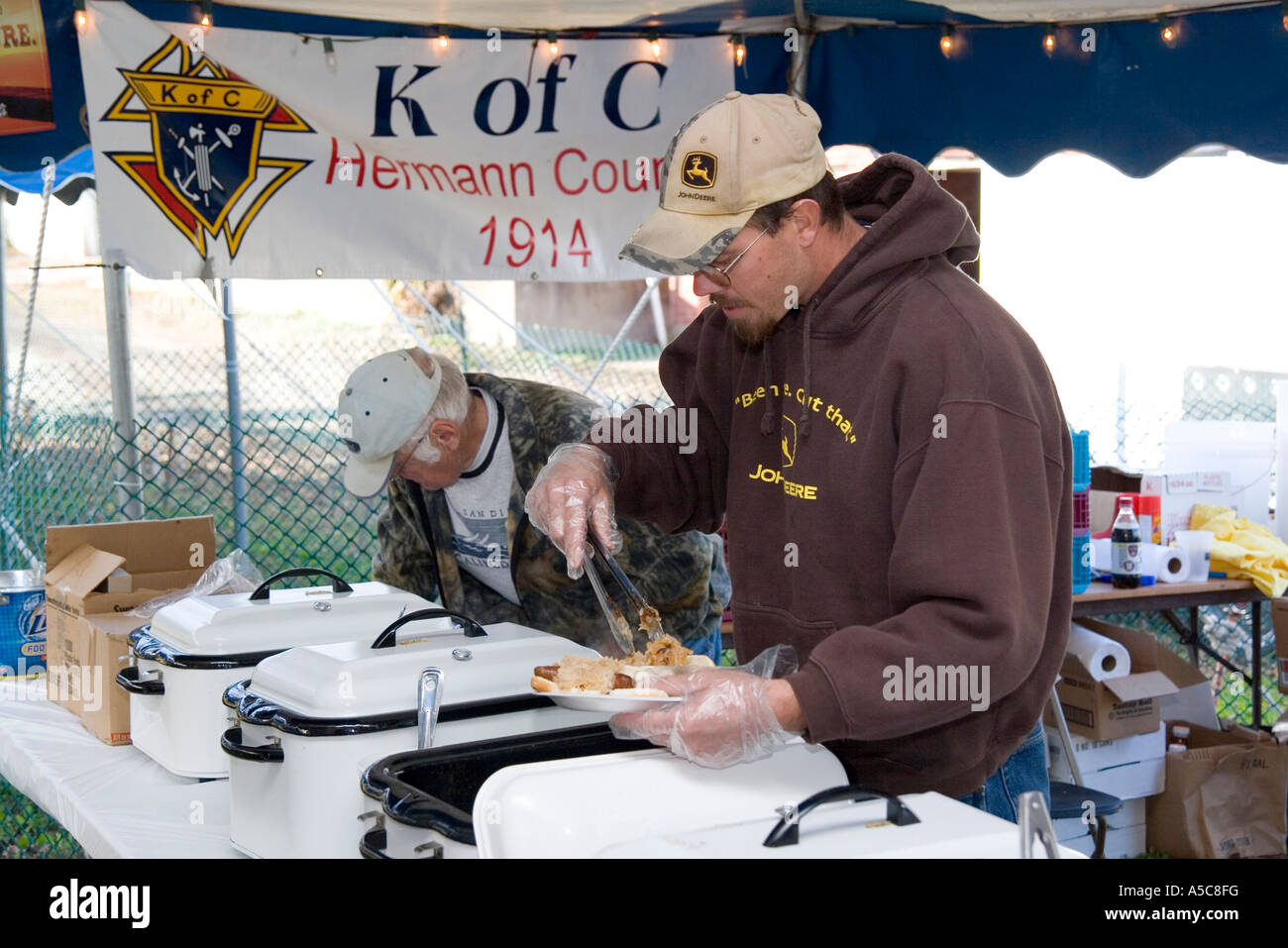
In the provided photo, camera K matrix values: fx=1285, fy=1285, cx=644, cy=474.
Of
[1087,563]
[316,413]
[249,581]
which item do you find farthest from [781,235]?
→ [316,413]

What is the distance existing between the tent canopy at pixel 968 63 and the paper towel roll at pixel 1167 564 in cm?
142

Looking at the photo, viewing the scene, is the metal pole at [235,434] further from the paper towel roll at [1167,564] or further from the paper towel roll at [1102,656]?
the paper towel roll at [1167,564]

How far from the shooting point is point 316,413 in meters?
14.1

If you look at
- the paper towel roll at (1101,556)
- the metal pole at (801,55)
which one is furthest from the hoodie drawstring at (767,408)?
the paper towel roll at (1101,556)

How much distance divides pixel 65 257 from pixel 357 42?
58.6 ft

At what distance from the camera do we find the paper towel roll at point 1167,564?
461 centimetres

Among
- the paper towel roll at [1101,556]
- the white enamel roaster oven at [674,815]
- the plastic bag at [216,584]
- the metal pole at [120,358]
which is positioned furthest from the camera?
the paper towel roll at [1101,556]

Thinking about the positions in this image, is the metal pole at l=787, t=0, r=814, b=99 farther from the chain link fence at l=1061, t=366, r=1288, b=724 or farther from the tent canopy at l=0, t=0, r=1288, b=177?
the chain link fence at l=1061, t=366, r=1288, b=724

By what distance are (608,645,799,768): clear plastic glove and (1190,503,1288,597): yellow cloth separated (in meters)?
3.63

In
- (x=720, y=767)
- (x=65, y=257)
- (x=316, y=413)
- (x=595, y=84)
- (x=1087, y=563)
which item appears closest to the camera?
(x=720, y=767)

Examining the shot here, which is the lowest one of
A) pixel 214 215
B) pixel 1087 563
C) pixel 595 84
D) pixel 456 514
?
pixel 1087 563

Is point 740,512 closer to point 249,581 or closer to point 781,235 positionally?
point 781,235

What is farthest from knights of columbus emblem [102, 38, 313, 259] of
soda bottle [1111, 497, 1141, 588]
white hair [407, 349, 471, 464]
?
soda bottle [1111, 497, 1141, 588]

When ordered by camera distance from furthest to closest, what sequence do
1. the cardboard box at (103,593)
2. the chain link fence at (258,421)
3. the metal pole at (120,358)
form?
the chain link fence at (258,421), the metal pole at (120,358), the cardboard box at (103,593)
